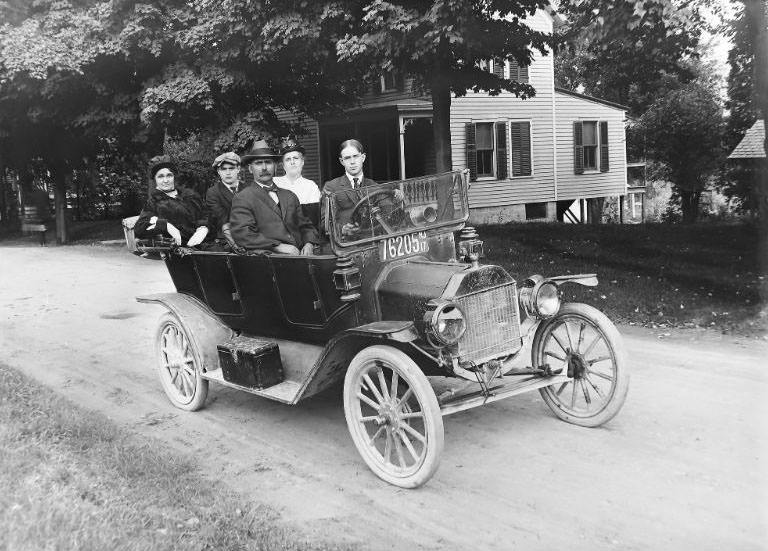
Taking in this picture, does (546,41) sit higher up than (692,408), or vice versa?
(546,41)

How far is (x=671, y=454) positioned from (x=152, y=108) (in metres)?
13.0

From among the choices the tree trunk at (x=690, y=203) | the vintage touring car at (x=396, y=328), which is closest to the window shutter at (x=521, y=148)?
the tree trunk at (x=690, y=203)

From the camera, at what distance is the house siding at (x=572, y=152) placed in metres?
25.7

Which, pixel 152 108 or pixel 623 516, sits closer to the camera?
pixel 623 516

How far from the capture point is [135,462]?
4.29 meters

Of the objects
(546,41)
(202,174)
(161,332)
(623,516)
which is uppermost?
(546,41)

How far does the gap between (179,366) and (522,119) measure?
20.6 meters

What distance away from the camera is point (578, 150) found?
26391mm

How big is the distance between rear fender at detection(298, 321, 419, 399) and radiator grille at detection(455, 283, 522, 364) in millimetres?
371

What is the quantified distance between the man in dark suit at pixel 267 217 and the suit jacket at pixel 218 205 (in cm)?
60

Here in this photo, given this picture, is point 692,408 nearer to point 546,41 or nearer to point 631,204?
point 546,41

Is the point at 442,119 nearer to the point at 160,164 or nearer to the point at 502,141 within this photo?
the point at 160,164

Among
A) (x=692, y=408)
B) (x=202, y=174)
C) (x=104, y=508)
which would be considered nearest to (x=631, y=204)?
(x=202, y=174)

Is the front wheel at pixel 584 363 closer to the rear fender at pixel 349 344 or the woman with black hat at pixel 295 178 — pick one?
the rear fender at pixel 349 344
